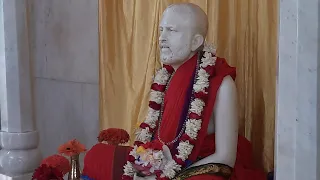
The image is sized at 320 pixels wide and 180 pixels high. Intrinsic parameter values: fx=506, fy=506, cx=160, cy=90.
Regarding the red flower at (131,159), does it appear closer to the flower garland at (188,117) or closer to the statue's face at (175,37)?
the flower garland at (188,117)

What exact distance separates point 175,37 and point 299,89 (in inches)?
37.6

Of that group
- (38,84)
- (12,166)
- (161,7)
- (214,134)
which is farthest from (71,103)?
(214,134)

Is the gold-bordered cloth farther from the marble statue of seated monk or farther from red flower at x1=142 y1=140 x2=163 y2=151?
red flower at x1=142 y1=140 x2=163 y2=151

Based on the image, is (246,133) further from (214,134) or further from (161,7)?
(161,7)

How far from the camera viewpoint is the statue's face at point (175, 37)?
7.48 ft

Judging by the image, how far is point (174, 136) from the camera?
7.51ft

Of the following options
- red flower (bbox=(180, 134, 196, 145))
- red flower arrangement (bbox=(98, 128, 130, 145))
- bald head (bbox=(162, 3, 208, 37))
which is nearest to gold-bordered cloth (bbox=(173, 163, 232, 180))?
red flower (bbox=(180, 134, 196, 145))

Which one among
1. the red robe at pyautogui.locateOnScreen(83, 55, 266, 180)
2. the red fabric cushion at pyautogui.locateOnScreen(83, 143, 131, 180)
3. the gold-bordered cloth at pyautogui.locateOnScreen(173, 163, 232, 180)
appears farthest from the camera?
the red fabric cushion at pyautogui.locateOnScreen(83, 143, 131, 180)

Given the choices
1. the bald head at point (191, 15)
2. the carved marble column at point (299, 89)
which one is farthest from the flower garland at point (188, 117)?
the carved marble column at point (299, 89)

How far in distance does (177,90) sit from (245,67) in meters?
0.52

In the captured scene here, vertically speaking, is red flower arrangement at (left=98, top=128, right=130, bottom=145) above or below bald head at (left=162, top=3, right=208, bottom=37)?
below

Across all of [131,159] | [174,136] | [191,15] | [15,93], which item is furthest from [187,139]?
[15,93]

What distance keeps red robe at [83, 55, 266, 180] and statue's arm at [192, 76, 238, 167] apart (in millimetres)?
37

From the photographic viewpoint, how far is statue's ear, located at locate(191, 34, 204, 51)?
231 centimetres
